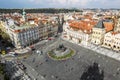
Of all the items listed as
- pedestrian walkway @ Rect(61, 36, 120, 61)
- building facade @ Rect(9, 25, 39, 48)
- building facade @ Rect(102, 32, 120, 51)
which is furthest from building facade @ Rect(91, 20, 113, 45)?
building facade @ Rect(9, 25, 39, 48)

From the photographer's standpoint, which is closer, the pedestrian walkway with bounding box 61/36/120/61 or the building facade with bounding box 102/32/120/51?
the pedestrian walkway with bounding box 61/36/120/61

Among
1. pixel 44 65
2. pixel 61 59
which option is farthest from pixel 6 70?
pixel 61 59

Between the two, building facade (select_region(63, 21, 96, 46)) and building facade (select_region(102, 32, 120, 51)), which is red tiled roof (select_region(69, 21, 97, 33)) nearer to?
building facade (select_region(63, 21, 96, 46))

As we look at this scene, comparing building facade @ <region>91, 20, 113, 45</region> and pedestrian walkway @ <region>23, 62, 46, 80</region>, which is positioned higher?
building facade @ <region>91, 20, 113, 45</region>

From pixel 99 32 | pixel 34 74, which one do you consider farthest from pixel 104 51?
pixel 34 74

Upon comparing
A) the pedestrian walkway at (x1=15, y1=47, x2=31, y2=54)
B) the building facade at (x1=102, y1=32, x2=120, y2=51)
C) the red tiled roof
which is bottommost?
the pedestrian walkway at (x1=15, y1=47, x2=31, y2=54)

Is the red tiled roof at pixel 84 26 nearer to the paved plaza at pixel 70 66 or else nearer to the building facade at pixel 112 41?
the building facade at pixel 112 41

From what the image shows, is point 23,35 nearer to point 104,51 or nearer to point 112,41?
point 104,51

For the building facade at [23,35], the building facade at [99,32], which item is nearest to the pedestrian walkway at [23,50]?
the building facade at [23,35]

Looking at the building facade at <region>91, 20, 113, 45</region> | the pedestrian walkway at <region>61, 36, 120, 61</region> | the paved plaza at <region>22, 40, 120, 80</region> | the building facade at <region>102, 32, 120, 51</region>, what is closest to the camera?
the paved plaza at <region>22, 40, 120, 80</region>

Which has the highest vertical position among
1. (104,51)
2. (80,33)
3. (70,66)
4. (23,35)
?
(23,35)
